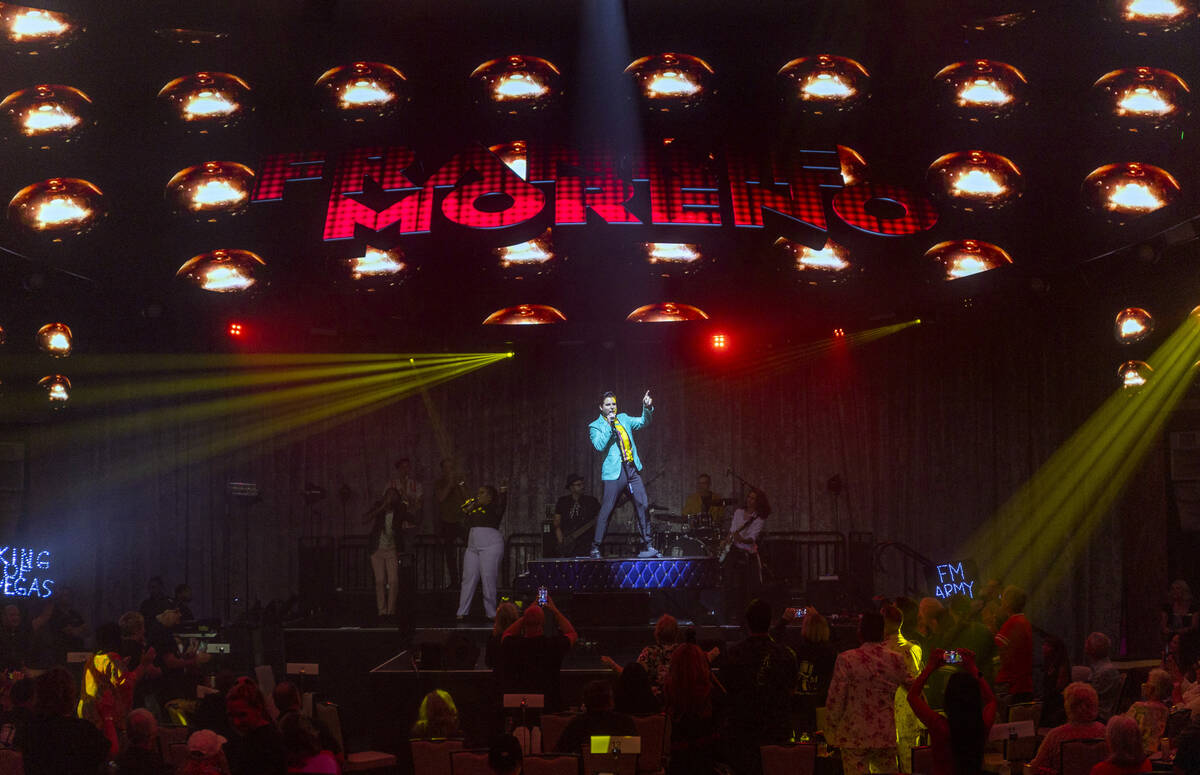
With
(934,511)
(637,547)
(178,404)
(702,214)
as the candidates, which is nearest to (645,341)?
(637,547)

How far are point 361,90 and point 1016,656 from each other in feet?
20.1

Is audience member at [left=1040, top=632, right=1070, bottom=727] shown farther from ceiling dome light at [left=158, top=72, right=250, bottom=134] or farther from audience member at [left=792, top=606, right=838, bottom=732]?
ceiling dome light at [left=158, top=72, right=250, bottom=134]

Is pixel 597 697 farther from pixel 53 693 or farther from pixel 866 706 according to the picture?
pixel 53 693

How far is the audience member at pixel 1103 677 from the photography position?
7953mm

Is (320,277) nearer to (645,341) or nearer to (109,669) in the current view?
(109,669)

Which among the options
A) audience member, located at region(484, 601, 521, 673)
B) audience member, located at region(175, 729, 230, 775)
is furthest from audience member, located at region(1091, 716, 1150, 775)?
audience member, located at region(175, 729, 230, 775)

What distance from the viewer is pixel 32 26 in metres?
4.65

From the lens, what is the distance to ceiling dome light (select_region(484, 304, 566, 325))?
34.1 ft

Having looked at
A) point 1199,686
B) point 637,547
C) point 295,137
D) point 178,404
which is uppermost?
point 295,137

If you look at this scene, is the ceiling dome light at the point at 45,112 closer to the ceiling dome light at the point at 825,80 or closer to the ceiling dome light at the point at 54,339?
the ceiling dome light at the point at 825,80

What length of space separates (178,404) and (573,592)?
23.7ft

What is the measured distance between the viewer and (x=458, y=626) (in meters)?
12.9

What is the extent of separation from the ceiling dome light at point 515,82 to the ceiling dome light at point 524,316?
5.29 meters

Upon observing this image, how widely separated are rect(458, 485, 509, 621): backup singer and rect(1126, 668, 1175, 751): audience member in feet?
25.9
